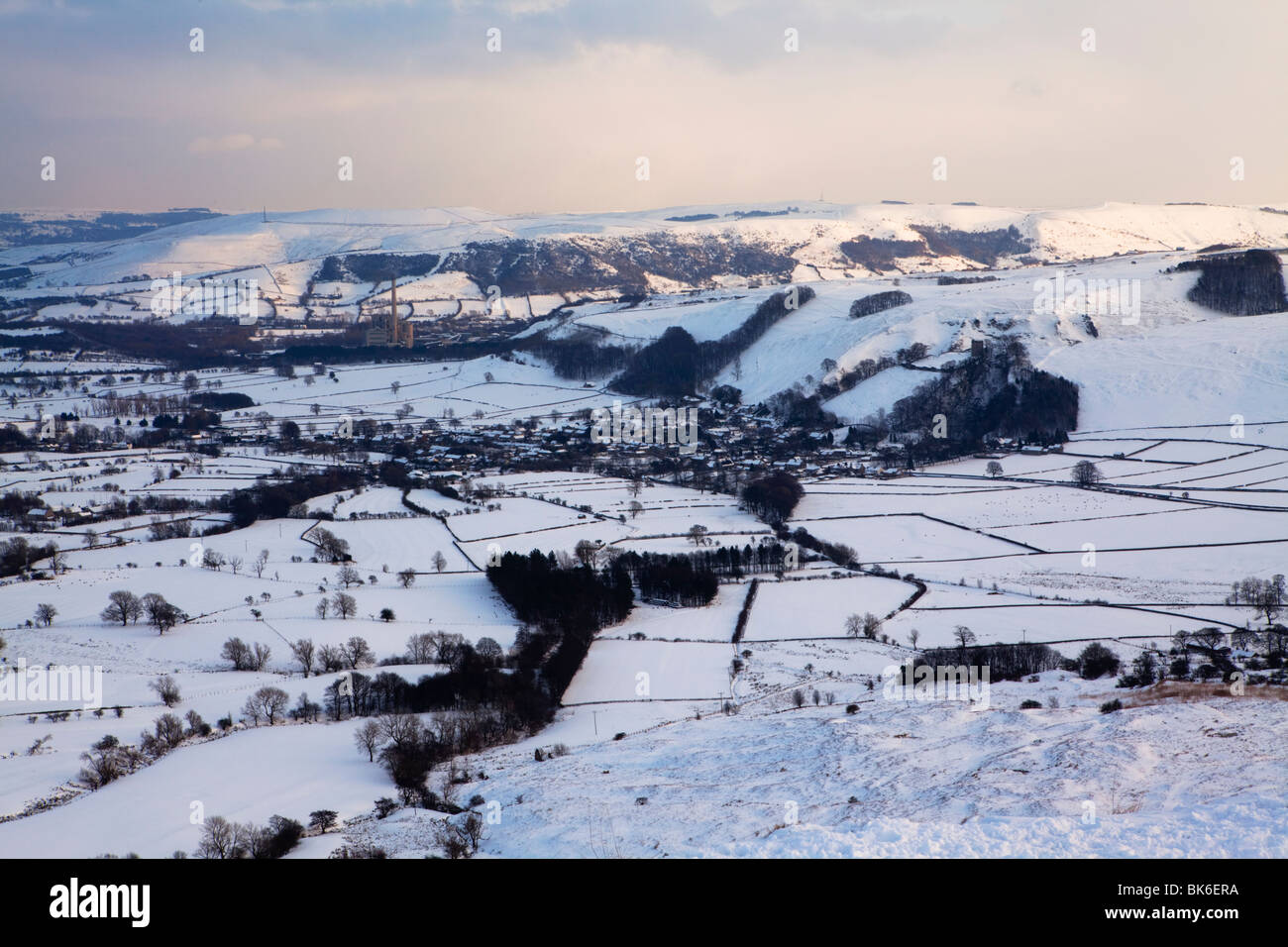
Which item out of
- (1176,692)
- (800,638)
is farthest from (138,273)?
(1176,692)

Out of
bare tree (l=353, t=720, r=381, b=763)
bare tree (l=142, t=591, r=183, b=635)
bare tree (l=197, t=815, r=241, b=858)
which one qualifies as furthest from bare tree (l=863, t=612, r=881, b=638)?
bare tree (l=142, t=591, r=183, b=635)

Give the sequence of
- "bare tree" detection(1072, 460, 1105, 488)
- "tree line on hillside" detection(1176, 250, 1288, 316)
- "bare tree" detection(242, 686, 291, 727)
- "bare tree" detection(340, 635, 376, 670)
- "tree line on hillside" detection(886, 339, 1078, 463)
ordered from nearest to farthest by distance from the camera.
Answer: "bare tree" detection(242, 686, 291, 727) < "bare tree" detection(340, 635, 376, 670) < "bare tree" detection(1072, 460, 1105, 488) < "tree line on hillside" detection(886, 339, 1078, 463) < "tree line on hillside" detection(1176, 250, 1288, 316)

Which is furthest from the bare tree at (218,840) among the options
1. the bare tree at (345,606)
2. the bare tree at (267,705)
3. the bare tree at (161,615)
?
the bare tree at (161,615)

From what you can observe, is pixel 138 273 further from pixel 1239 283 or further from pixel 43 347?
pixel 1239 283

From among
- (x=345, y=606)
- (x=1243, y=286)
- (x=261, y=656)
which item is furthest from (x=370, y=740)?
(x=1243, y=286)

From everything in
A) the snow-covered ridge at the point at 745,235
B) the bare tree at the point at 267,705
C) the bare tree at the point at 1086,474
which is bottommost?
the bare tree at the point at 267,705

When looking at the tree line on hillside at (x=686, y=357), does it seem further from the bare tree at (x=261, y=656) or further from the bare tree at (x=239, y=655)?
the bare tree at (x=239, y=655)

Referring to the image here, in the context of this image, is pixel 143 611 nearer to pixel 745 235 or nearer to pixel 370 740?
pixel 370 740

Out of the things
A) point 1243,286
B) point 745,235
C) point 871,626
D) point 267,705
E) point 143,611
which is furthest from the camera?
point 745,235

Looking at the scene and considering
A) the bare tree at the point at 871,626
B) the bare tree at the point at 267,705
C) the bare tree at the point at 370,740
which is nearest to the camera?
the bare tree at the point at 370,740

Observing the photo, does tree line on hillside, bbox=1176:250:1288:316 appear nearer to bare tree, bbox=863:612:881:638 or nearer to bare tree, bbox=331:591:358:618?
bare tree, bbox=863:612:881:638

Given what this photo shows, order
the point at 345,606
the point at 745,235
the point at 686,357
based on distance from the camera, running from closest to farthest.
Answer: the point at 345,606 → the point at 686,357 → the point at 745,235
